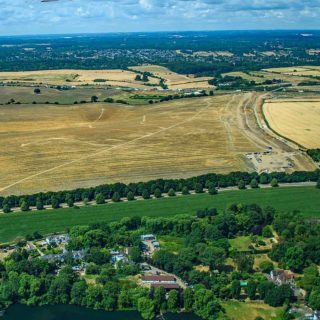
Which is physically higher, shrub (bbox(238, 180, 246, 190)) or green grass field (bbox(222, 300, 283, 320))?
shrub (bbox(238, 180, 246, 190))

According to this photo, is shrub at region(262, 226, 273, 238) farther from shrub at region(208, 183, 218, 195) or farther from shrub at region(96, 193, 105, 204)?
shrub at region(96, 193, 105, 204)

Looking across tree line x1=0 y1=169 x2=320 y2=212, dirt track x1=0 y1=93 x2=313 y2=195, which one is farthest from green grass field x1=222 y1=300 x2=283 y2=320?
dirt track x1=0 y1=93 x2=313 y2=195

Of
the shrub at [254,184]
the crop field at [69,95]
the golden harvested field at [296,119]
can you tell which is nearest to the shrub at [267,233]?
the shrub at [254,184]

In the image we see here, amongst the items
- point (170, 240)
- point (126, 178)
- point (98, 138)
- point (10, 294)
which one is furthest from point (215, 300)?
point (98, 138)

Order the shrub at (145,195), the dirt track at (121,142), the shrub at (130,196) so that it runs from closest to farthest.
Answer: the shrub at (130,196) < the shrub at (145,195) < the dirt track at (121,142)

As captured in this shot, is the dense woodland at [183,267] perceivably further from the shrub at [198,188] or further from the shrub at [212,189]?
the shrub at [198,188]

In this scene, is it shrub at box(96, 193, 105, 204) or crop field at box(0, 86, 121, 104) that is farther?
crop field at box(0, 86, 121, 104)
